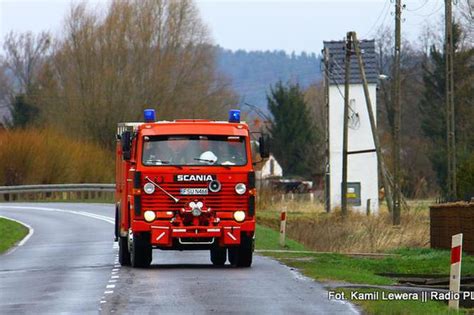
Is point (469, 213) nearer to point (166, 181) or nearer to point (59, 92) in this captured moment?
point (166, 181)

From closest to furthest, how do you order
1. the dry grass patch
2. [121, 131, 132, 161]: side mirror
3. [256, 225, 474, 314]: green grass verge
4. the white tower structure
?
[256, 225, 474, 314]: green grass verge, [121, 131, 132, 161]: side mirror, the dry grass patch, the white tower structure

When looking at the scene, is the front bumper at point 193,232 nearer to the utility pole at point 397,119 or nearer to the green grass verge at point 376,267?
the green grass verge at point 376,267

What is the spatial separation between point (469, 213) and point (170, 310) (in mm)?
16854

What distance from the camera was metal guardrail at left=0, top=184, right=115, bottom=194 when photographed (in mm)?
65188

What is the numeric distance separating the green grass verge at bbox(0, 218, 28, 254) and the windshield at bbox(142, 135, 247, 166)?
441 inches

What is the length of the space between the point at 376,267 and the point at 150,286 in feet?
27.7

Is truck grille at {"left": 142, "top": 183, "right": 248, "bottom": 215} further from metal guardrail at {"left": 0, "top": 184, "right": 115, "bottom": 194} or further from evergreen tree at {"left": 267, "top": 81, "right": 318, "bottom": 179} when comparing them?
evergreen tree at {"left": 267, "top": 81, "right": 318, "bottom": 179}

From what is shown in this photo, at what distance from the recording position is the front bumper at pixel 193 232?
2278 centimetres

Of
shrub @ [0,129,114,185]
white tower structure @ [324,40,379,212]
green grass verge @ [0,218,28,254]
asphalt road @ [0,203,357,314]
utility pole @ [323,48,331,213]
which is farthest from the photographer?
white tower structure @ [324,40,379,212]

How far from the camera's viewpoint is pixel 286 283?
1972 centimetres

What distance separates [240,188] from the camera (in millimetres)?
22938

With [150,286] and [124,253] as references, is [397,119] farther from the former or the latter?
[150,286]

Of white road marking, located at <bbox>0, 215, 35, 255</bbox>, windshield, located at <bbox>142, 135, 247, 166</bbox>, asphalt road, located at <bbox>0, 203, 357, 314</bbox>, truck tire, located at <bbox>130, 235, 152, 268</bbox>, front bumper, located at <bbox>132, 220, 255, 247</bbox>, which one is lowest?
white road marking, located at <bbox>0, 215, 35, 255</bbox>

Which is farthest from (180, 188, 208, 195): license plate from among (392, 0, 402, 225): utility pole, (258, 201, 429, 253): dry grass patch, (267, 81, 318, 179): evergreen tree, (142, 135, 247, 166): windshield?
(267, 81, 318, 179): evergreen tree
